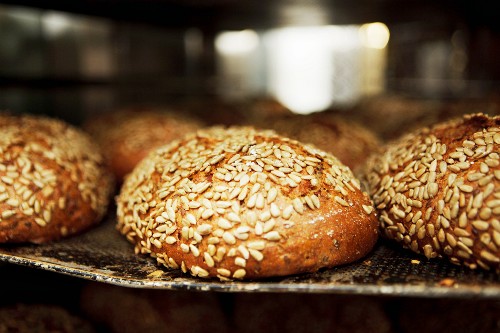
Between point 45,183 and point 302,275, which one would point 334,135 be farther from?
point 45,183

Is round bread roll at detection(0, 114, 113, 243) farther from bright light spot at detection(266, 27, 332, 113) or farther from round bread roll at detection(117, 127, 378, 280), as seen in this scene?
bright light spot at detection(266, 27, 332, 113)

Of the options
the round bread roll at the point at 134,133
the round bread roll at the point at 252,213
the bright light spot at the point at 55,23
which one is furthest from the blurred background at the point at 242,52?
the round bread roll at the point at 252,213

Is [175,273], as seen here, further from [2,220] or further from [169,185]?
[2,220]

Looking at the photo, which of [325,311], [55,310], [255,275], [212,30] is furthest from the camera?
[212,30]

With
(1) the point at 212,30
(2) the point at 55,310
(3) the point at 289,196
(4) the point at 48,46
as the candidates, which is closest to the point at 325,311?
(3) the point at 289,196

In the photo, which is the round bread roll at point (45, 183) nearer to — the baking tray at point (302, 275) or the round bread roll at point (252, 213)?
the baking tray at point (302, 275)
